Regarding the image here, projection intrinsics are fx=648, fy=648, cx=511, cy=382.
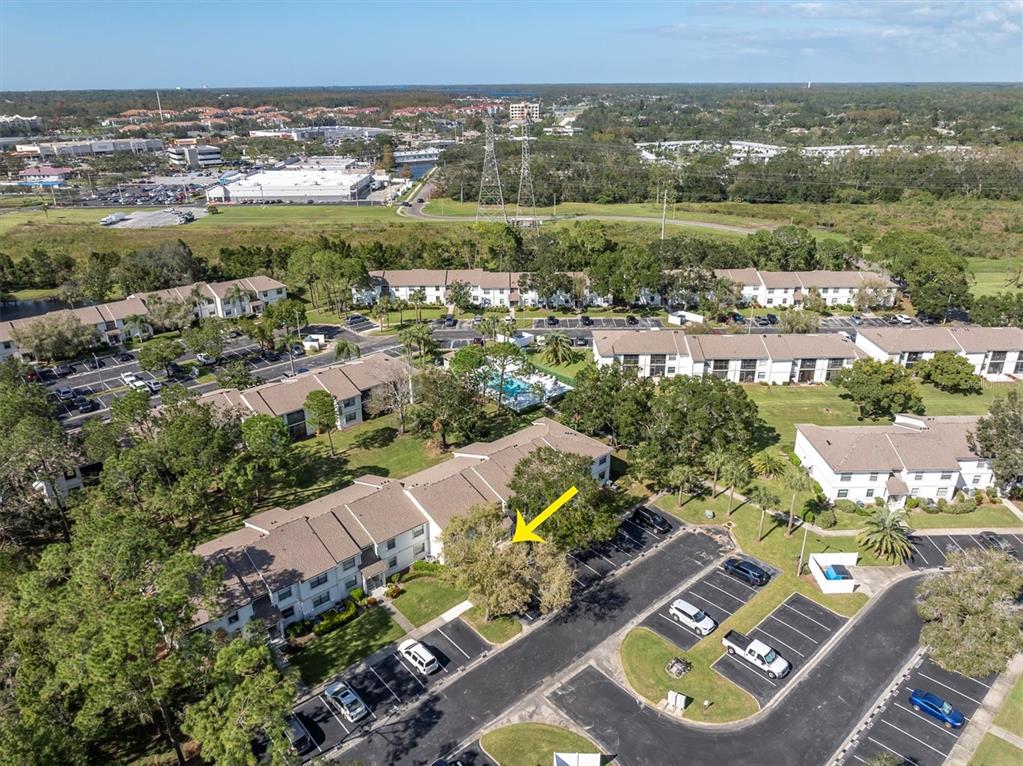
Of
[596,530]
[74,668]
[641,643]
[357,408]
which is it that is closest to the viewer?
[74,668]

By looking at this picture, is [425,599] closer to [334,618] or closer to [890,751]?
[334,618]

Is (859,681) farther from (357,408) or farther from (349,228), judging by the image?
(349,228)

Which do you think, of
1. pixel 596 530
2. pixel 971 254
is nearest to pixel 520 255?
pixel 596 530

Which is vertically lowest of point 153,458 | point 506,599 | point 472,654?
point 472,654

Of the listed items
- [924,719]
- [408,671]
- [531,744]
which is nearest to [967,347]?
[924,719]

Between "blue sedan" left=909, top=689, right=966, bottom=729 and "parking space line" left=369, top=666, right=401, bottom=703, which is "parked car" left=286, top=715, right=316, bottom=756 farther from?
"blue sedan" left=909, top=689, right=966, bottom=729

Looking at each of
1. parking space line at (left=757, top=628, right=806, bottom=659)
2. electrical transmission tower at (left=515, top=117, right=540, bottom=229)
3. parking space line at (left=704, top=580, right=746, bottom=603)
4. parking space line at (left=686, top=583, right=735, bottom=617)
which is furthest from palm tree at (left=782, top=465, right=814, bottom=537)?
electrical transmission tower at (left=515, top=117, right=540, bottom=229)
